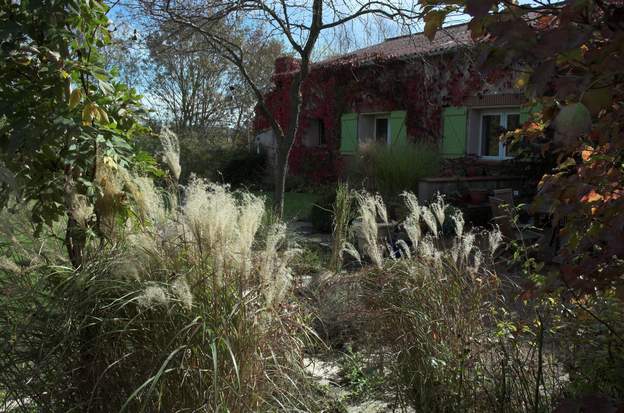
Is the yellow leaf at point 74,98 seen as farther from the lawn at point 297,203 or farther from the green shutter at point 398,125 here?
the green shutter at point 398,125

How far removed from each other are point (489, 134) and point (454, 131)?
80cm

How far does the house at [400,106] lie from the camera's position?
1291 centimetres

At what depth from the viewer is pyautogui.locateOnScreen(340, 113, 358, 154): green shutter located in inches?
649

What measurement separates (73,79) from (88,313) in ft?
4.12

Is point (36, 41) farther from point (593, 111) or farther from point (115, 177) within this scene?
point (593, 111)

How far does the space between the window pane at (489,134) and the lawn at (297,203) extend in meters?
4.16

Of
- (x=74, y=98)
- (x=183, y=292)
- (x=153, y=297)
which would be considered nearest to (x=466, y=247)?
(x=183, y=292)

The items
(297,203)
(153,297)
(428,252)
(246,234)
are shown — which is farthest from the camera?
(297,203)

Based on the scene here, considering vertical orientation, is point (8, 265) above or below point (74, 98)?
below

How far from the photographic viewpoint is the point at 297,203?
14.1 metres

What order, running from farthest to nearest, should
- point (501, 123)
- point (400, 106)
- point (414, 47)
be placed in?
point (400, 106) < point (501, 123) < point (414, 47)

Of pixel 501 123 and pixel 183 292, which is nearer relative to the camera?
pixel 183 292

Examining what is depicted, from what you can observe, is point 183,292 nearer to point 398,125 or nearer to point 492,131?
point 492,131

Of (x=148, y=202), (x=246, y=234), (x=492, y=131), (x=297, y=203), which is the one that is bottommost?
(x=297, y=203)
